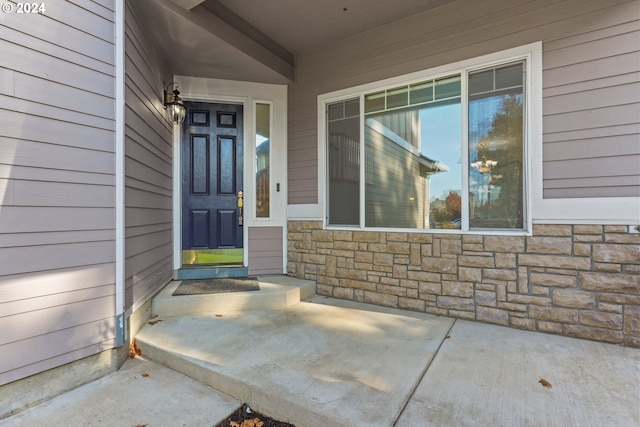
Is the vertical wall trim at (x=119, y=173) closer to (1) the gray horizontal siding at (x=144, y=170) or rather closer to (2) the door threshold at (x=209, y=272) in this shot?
(1) the gray horizontal siding at (x=144, y=170)

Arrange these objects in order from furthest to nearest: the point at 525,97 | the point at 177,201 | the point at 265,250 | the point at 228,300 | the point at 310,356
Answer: the point at 265,250
the point at 177,201
the point at 228,300
the point at 525,97
the point at 310,356

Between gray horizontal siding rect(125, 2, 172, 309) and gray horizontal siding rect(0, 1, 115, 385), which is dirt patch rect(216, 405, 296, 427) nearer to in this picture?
gray horizontal siding rect(0, 1, 115, 385)

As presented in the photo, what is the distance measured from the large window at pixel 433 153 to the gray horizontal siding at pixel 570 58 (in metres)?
0.22

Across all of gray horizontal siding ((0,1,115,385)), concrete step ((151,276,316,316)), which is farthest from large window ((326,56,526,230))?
gray horizontal siding ((0,1,115,385))

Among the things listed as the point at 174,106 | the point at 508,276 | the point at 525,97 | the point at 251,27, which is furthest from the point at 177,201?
the point at 525,97

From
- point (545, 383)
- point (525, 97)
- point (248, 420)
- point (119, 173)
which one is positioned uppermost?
point (525, 97)

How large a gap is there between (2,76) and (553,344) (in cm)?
402

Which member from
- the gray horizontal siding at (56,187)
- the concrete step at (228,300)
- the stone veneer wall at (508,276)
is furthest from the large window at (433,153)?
the gray horizontal siding at (56,187)

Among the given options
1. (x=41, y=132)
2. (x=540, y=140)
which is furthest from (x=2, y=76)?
(x=540, y=140)

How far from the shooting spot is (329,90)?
3730 mm

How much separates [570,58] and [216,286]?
388 centimetres

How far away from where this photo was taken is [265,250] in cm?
397

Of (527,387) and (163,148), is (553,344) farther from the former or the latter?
(163,148)

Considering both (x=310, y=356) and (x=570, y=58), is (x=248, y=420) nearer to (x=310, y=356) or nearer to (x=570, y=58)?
(x=310, y=356)
